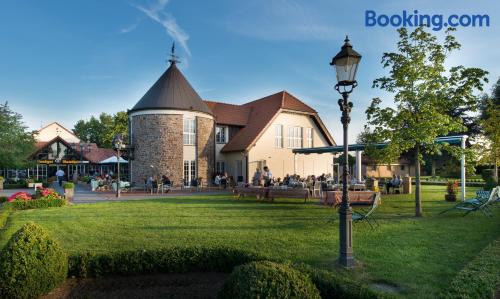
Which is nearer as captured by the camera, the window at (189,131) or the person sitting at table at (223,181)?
the person sitting at table at (223,181)

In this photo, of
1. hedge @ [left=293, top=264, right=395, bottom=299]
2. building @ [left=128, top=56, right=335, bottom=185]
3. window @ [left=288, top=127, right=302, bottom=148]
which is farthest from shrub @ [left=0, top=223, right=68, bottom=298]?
window @ [left=288, top=127, right=302, bottom=148]

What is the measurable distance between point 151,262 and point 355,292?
3116 mm

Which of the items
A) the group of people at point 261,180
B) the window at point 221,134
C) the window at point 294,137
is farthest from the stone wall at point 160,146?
the window at point 294,137

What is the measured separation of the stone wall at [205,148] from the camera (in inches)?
980

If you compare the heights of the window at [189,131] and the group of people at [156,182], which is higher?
the window at [189,131]

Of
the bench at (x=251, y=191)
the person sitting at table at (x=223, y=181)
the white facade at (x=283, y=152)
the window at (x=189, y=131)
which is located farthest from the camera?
the white facade at (x=283, y=152)

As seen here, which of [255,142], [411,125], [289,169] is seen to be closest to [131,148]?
[255,142]

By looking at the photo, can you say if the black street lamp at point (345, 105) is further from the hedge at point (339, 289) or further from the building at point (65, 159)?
the building at point (65, 159)

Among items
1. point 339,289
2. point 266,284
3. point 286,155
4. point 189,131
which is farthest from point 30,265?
point 286,155

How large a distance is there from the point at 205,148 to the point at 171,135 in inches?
115

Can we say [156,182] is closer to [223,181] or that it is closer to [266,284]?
[223,181]

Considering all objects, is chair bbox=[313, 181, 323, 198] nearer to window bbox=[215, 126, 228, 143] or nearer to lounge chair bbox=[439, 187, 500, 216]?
lounge chair bbox=[439, 187, 500, 216]

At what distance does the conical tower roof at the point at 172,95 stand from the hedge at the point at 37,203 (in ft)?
35.4

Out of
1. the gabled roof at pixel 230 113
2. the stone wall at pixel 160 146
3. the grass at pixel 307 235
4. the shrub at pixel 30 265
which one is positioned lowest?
the grass at pixel 307 235
